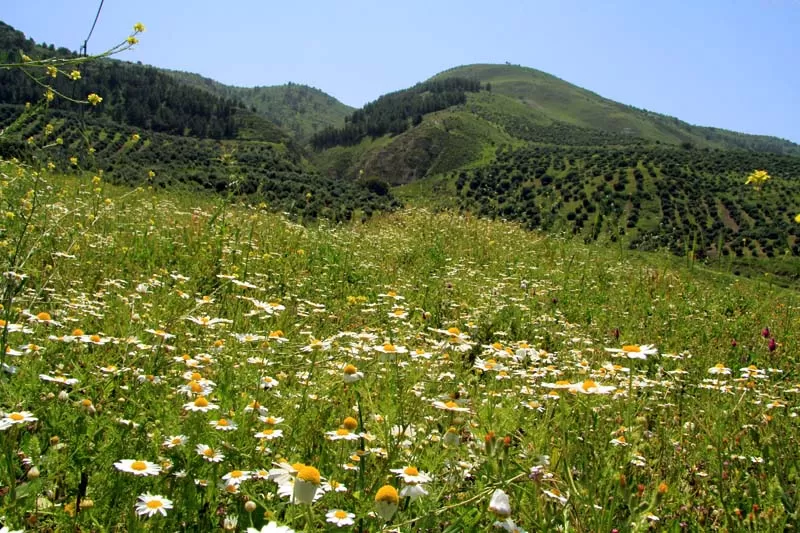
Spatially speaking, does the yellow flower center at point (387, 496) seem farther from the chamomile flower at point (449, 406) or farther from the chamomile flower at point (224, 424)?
the chamomile flower at point (224, 424)


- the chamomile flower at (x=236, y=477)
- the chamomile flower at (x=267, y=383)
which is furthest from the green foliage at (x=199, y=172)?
the chamomile flower at (x=236, y=477)

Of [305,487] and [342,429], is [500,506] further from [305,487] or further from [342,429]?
[342,429]

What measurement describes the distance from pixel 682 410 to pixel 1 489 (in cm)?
373

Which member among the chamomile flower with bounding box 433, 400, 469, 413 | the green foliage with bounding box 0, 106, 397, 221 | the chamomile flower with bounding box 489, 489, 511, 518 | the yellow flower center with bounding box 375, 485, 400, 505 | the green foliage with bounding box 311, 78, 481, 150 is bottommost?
the chamomile flower with bounding box 489, 489, 511, 518

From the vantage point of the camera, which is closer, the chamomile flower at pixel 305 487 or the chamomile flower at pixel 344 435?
the chamomile flower at pixel 305 487

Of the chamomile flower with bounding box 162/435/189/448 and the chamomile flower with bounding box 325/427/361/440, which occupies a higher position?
the chamomile flower with bounding box 325/427/361/440

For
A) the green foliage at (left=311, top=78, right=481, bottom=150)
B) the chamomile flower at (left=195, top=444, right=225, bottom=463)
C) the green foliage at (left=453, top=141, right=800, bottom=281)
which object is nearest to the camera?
the chamomile flower at (left=195, top=444, right=225, bottom=463)

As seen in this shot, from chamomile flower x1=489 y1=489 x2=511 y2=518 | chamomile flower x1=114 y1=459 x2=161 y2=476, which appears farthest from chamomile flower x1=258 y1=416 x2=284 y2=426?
chamomile flower x1=489 y1=489 x2=511 y2=518

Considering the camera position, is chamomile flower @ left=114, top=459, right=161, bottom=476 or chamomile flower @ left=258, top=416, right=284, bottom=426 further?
chamomile flower @ left=258, top=416, right=284, bottom=426

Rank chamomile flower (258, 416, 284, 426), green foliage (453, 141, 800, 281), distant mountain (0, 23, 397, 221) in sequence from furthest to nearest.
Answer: green foliage (453, 141, 800, 281) → distant mountain (0, 23, 397, 221) → chamomile flower (258, 416, 284, 426)

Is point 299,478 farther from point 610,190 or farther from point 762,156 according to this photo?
point 762,156

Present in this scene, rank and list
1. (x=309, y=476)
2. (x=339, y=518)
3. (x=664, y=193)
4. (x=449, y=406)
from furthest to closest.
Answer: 1. (x=664, y=193)
2. (x=449, y=406)
3. (x=339, y=518)
4. (x=309, y=476)

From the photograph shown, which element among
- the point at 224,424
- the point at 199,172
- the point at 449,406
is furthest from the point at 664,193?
the point at 224,424

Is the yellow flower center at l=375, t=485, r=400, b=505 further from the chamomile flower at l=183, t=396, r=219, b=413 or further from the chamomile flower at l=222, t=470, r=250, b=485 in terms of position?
the chamomile flower at l=183, t=396, r=219, b=413
